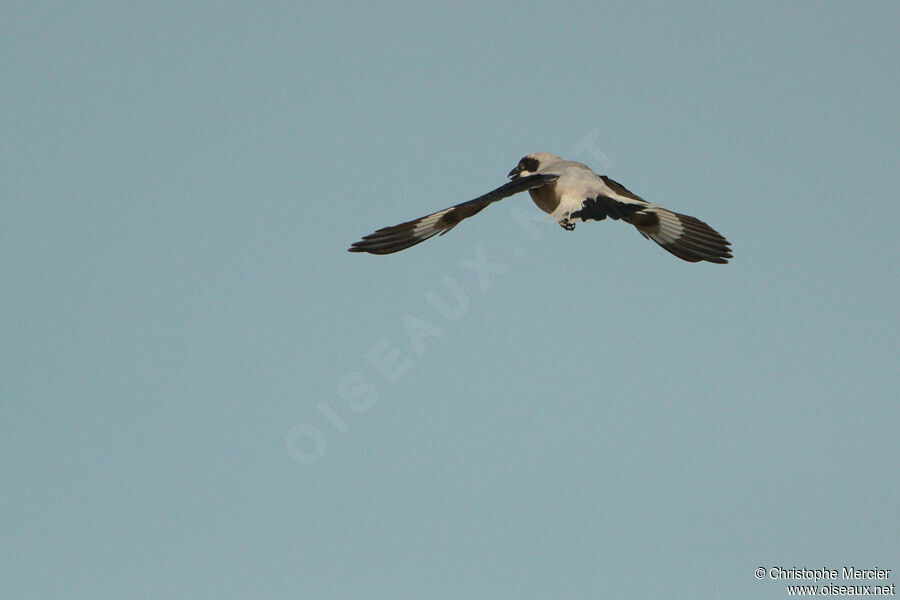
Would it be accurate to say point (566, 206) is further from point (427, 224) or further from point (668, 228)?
point (668, 228)

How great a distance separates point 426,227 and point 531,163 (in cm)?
234

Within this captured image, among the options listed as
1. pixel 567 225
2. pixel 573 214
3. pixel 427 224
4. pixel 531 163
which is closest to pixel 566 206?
pixel 573 214

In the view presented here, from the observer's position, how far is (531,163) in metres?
13.7

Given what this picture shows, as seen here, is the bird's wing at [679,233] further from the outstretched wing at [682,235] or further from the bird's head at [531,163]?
the bird's head at [531,163]

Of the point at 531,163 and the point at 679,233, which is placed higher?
the point at 531,163

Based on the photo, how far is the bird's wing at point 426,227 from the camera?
38.0ft

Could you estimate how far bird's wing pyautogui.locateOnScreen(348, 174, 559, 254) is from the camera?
38.0ft

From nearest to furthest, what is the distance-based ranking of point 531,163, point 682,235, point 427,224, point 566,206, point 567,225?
point 567,225, point 566,206, point 427,224, point 682,235, point 531,163

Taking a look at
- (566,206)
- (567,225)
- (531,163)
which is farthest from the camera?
(531,163)

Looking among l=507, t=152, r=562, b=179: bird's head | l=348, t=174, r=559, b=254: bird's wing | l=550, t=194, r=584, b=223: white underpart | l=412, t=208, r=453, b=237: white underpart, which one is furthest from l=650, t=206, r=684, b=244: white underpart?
l=412, t=208, r=453, b=237: white underpart

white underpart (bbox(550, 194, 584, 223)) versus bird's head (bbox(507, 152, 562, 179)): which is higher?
bird's head (bbox(507, 152, 562, 179))

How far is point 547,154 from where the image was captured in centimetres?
1349

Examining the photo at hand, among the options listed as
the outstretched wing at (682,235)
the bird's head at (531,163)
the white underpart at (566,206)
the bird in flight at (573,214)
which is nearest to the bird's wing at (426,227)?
the bird in flight at (573,214)

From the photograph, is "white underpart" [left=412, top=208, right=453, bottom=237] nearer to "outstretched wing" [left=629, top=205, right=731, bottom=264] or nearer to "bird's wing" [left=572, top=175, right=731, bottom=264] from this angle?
"bird's wing" [left=572, top=175, right=731, bottom=264]
